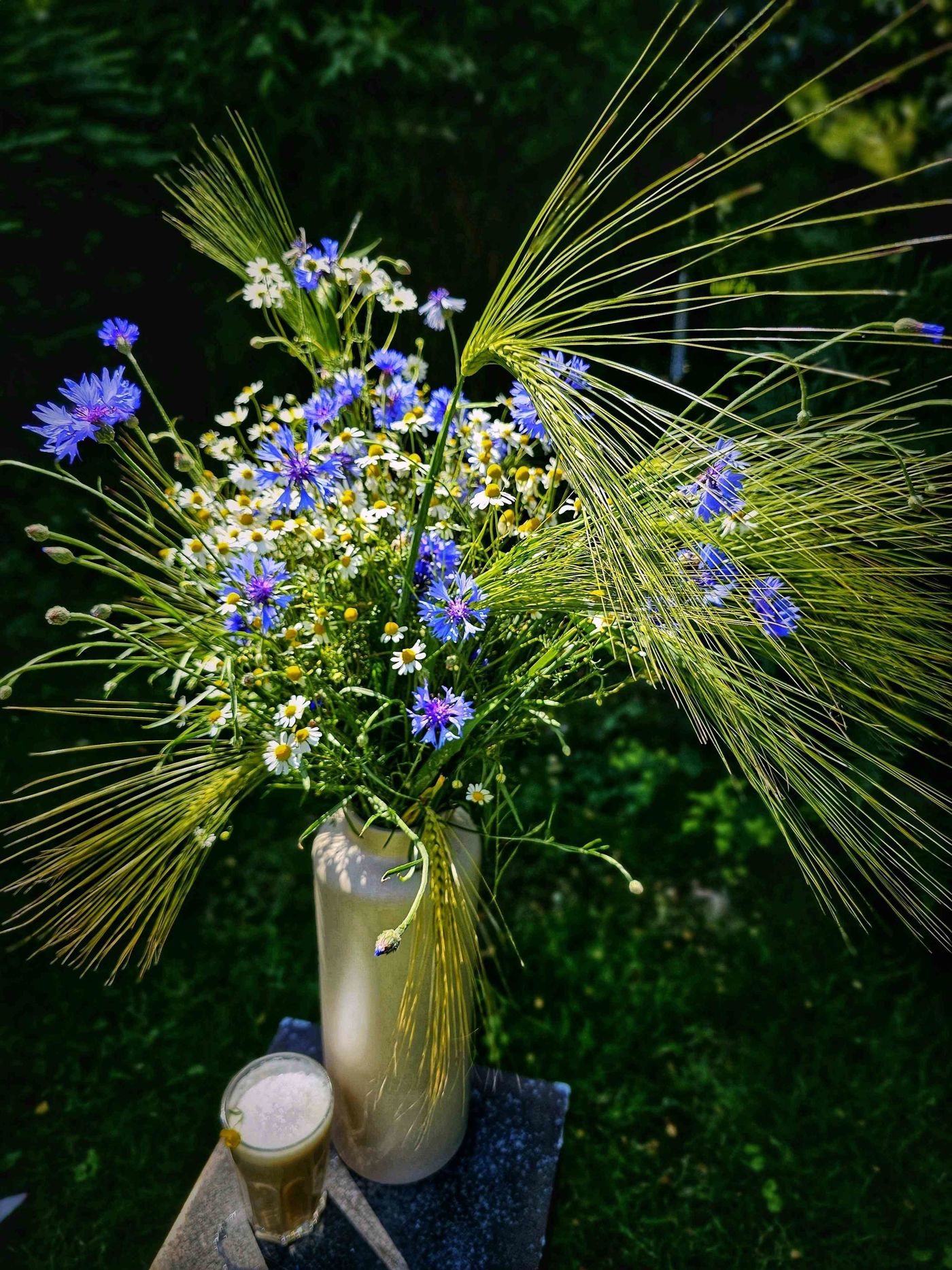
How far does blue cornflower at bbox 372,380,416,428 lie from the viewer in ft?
3.24

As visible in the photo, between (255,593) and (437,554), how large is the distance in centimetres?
17

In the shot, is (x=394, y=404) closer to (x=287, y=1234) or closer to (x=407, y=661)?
(x=407, y=661)

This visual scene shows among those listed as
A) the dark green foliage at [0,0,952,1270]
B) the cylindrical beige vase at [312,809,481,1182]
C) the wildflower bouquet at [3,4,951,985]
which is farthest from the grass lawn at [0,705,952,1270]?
the wildflower bouquet at [3,4,951,985]

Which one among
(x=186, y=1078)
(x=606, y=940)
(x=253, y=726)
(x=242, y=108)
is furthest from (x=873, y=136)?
(x=186, y=1078)

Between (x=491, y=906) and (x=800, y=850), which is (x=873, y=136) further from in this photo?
(x=491, y=906)

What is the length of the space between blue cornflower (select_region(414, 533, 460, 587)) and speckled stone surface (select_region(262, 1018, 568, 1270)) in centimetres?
73

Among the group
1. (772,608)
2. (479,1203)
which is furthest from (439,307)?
(479,1203)

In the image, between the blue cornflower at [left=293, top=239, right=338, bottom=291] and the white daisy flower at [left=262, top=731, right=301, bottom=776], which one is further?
the blue cornflower at [left=293, top=239, right=338, bottom=291]

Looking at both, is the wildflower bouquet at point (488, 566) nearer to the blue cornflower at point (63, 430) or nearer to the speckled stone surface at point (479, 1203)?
the blue cornflower at point (63, 430)

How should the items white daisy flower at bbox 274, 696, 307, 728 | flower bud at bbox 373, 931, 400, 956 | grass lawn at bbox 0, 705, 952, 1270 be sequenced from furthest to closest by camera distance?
grass lawn at bbox 0, 705, 952, 1270
white daisy flower at bbox 274, 696, 307, 728
flower bud at bbox 373, 931, 400, 956

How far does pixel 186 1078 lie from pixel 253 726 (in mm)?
957

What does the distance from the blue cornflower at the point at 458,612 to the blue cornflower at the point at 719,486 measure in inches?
7.9

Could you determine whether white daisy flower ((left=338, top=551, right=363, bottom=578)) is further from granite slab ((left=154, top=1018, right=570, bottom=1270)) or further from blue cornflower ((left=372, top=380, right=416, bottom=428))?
granite slab ((left=154, top=1018, right=570, bottom=1270))

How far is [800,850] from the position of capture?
75.7 inches
